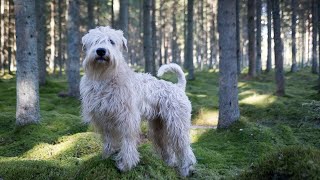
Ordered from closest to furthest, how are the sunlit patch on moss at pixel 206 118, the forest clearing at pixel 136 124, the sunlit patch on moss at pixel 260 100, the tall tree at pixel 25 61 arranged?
the forest clearing at pixel 136 124
the tall tree at pixel 25 61
the sunlit patch on moss at pixel 206 118
the sunlit patch on moss at pixel 260 100

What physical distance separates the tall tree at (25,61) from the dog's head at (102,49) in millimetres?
5405

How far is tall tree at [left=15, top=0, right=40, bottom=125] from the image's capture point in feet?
33.0

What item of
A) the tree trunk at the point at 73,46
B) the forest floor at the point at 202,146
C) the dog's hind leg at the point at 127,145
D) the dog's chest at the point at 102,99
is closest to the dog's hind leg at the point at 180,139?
the forest floor at the point at 202,146

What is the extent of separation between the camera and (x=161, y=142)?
6762mm

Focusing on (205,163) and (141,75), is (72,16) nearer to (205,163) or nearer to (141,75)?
(205,163)

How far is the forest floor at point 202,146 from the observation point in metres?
4.28

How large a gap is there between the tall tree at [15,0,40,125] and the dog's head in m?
5.41

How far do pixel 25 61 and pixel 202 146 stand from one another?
211 inches

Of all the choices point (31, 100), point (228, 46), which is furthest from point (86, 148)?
point (228, 46)

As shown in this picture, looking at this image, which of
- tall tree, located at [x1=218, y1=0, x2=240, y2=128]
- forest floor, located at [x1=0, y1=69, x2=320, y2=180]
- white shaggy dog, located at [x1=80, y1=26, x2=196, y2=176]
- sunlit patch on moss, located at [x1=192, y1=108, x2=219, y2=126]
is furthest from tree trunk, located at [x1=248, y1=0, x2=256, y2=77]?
white shaggy dog, located at [x1=80, y1=26, x2=196, y2=176]

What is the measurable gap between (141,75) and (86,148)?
3335mm

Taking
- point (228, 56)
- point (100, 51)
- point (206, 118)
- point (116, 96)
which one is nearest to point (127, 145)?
point (116, 96)

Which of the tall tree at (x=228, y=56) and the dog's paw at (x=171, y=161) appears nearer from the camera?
the dog's paw at (x=171, y=161)

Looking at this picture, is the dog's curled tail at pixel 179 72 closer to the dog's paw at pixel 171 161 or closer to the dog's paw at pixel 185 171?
the dog's paw at pixel 171 161
